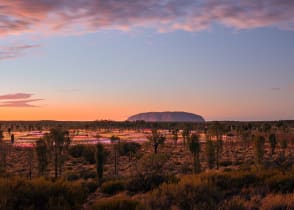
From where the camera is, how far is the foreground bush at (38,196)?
1049 cm

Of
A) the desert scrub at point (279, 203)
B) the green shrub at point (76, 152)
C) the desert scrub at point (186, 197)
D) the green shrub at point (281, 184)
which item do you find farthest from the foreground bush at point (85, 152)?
the desert scrub at point (279, 203)

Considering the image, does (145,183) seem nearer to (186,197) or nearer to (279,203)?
(186,197)

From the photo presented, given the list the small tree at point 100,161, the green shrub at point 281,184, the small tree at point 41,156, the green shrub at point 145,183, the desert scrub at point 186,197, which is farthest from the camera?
the small tree at point 41,156

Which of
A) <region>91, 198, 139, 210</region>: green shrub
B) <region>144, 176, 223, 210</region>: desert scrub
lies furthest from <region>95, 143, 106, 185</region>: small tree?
<region>91, 198, 139, 210</region>: green shrub

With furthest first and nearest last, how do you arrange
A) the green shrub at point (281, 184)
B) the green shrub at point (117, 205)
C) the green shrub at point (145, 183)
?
1. the green shrub at point (145, 183)
2. the green shrub at point (281, 184)
3. the green shrub at point (117, 205)

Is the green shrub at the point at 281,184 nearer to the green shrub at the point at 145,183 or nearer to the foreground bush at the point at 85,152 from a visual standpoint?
the green shrub at the point at 145,183

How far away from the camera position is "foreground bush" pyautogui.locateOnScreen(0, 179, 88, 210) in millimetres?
10492

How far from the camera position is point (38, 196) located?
11594mm

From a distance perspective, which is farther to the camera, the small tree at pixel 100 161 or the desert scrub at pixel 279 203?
the small tree at pixel 100 161

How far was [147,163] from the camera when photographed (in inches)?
1139

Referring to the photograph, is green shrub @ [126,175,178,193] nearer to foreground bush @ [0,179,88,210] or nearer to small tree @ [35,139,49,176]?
foreground bush @ [0,179,88,210]

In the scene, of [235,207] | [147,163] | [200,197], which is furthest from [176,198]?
[147,163]

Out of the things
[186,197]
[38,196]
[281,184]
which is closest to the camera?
[38,196]

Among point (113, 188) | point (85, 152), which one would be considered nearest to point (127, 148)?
point (85, 152)
